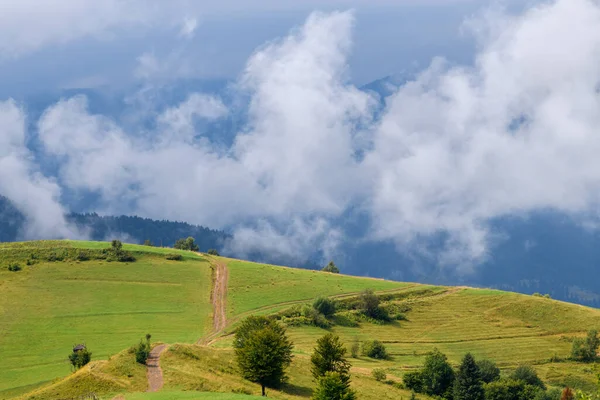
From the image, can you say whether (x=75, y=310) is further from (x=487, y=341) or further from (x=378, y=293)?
(x=487, y=341)

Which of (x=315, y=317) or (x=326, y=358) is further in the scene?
(x=315, y=317)

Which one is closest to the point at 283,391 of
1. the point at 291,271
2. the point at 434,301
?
the point at 434,301

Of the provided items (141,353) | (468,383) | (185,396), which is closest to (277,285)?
(468,383)

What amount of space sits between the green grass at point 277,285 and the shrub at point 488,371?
50984mm

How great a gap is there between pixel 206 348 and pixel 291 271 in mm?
84214

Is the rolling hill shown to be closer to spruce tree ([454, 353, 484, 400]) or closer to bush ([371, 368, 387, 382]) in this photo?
bush ([371, 368, 387, 382])

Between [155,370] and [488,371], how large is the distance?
185 ft

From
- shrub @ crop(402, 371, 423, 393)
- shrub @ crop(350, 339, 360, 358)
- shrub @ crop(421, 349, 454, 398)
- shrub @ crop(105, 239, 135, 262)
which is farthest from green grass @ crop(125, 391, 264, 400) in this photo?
shrub @ crop(105, 239, 135, 262)

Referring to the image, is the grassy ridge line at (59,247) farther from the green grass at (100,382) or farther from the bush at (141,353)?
the green grass at (100,382)

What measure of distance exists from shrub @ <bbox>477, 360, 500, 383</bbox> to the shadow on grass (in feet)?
118

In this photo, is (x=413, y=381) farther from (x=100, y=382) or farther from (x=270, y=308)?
(x=100, y=382)

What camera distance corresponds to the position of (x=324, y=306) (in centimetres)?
13800

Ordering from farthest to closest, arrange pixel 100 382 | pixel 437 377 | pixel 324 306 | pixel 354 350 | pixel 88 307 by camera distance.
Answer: pixel 324 306, pixel 88 307, pixel 354 350, pixel 437 377, pixel 100 382

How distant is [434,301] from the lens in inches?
6122
